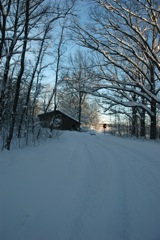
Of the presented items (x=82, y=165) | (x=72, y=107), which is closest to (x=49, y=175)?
(x=82, y=165)

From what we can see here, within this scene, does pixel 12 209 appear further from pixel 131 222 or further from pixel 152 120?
pixel 152 120

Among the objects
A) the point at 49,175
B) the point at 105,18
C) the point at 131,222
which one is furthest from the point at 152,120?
the point at 131,222

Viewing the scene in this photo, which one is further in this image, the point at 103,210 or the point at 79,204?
the point at 79,204

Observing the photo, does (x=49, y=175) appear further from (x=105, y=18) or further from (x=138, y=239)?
(x=105, y=18)

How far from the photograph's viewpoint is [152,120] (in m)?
17.8

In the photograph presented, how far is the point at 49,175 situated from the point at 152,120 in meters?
15.4

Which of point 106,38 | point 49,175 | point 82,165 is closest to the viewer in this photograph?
point 49,175

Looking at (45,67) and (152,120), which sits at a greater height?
(45,67)

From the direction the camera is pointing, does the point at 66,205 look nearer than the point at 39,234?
No

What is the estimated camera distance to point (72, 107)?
51625mm

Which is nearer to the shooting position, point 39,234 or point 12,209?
point 39,234

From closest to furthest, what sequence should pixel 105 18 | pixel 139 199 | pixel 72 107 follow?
pixel 139 199, pixel 105 18, pixel 72 107

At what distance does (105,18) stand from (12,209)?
16.0m

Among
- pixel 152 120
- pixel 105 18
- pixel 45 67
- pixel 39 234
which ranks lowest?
pixel 39 234
